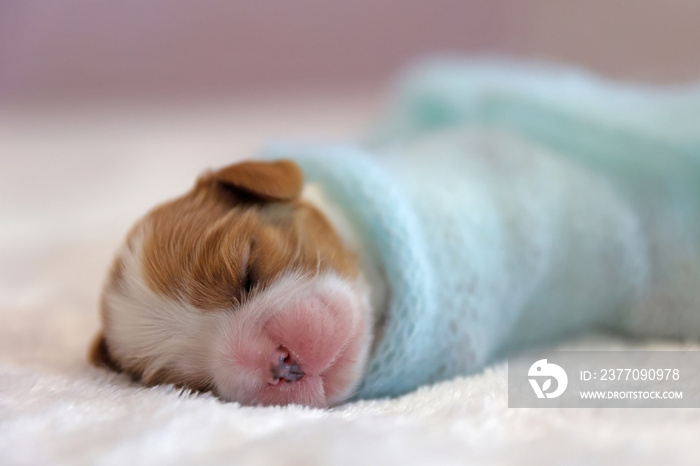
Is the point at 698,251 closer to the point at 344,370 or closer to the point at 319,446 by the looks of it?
the point at 344,370

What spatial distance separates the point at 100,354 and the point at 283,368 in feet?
1.19

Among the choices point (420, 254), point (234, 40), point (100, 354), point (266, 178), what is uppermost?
point (234, 40)

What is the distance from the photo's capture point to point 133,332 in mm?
978

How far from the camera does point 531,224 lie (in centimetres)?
120

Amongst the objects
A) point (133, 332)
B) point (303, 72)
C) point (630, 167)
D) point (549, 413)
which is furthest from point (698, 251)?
point (303, 72)

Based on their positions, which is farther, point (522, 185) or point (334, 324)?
point (522, 185)

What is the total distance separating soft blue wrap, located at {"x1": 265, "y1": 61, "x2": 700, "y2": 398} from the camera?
1065mm

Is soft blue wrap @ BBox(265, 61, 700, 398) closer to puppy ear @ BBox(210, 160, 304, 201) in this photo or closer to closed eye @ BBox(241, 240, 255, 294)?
puppy ear @ BBox(210, 160, 304, 201)

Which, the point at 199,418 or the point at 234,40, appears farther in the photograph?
the point at 234,40

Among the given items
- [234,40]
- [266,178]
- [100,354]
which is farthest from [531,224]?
[234,40]

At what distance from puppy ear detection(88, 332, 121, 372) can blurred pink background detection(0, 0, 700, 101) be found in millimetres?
2411

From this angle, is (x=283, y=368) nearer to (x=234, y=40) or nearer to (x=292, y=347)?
(x=292, y=347)

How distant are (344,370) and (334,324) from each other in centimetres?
7

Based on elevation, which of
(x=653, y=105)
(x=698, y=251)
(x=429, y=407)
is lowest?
(x=429, y=407)
